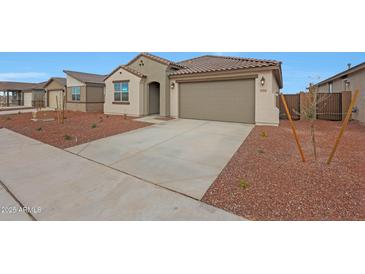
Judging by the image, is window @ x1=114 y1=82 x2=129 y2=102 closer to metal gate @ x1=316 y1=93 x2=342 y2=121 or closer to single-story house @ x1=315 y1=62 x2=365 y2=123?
single-story house @ x1=315 y1=62 x2=365 y2=123

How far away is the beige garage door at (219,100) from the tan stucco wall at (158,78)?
1072 millimetres

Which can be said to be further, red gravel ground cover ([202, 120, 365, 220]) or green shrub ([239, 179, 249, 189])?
green shrub ([239, 179, 249, 189])

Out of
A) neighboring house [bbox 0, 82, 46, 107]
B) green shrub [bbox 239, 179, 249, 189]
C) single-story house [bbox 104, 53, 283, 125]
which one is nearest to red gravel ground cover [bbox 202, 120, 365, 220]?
green shrub [bbox 239, 179, 249, 189]

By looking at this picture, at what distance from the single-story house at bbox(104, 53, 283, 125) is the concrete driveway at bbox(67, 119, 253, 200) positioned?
12.1ft

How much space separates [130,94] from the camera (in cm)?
1580

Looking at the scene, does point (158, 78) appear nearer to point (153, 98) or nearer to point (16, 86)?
point (153, 98)

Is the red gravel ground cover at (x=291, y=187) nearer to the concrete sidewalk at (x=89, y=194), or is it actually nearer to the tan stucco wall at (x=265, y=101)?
the concrete sidewalk at (x=89, y=194)

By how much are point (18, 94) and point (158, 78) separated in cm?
3422

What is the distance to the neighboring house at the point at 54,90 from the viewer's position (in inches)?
984

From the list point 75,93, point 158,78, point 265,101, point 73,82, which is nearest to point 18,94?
point 73,82

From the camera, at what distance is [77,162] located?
550 centimetres

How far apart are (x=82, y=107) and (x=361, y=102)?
23.3 metres

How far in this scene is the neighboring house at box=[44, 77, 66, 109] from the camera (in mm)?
24984

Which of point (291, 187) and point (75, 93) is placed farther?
point (75, 93)
